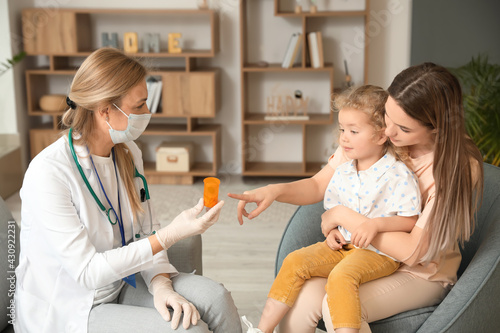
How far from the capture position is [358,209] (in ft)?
6.02

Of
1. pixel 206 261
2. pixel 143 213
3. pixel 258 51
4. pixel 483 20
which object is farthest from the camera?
pixel 258 51

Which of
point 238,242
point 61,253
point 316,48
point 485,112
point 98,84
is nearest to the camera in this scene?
point 61,253

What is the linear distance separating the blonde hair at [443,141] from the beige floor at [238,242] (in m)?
1.15

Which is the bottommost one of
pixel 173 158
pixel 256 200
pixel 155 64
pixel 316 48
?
pixel 173 158

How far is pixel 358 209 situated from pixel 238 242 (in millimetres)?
1722

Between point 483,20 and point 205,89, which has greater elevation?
point 483,20

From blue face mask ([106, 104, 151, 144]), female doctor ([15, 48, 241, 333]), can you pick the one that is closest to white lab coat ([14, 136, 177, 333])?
female doctor ([15, 48, 241, 333])

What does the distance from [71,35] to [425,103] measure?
3.47 meters

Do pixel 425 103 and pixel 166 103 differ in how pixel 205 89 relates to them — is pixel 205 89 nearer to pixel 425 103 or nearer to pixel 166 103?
pixel 166 103

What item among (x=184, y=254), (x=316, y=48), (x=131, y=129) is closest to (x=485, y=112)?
(x=316, y=48)

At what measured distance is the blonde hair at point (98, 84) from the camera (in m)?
1.68

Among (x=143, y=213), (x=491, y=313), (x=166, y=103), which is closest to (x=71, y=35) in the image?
(x=166, y=103)

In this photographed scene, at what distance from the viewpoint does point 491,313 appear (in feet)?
5.48

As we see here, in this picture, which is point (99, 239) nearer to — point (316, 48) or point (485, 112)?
point (485, 112)
